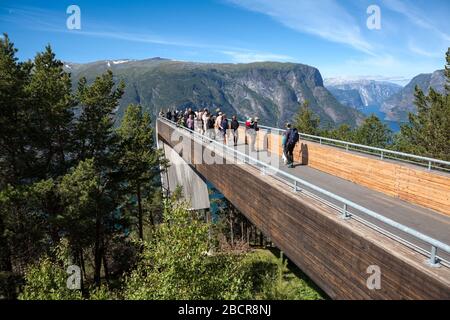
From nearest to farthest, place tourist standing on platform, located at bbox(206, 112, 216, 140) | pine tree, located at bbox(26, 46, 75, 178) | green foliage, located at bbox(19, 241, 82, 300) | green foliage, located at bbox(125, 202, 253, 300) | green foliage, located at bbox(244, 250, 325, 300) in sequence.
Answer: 1. green foliage, located at bbox(244, 250, 325, 300)
2. green foliage, located at bbox(125, 202, 253, 300)
3. green foliage, located at bbox(19, 241, 82, 300)
4. pine tree, located at bbox(26, 46, 75, 178)
5. tourist standing on platform, located at bbox(206, 112, 216, 140)

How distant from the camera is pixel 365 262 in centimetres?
588

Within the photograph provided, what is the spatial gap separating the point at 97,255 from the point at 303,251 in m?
17.8

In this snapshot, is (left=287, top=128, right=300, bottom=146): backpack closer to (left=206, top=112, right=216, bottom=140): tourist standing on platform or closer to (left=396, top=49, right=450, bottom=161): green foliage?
(left=206, top=112, right=216, bottom=140): tourist standing on platform

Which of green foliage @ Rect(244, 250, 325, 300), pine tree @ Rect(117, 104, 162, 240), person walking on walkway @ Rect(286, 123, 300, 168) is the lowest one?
green foliage @ Rect(244, 250, 325, 300)

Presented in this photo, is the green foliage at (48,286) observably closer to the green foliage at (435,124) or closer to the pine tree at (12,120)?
the pine tree at (12,120)

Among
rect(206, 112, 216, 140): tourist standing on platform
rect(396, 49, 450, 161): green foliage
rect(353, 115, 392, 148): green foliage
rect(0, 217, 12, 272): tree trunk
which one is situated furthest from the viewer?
rect(353, 115, 392, 148): green foliage

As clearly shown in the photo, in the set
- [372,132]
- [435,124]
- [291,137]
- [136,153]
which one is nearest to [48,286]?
[291,137]

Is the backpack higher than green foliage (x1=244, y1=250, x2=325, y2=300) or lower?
higher

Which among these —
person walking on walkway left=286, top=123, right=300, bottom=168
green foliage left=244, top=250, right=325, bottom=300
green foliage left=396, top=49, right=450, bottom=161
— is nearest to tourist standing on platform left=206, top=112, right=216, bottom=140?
green foliage left=244, top=250, right=325, bottom=300

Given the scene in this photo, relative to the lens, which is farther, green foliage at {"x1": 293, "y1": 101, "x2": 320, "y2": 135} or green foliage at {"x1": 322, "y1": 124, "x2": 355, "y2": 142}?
green foliage at {"x1": 322, "y1": 124, "x2": 355, "y2": 142}

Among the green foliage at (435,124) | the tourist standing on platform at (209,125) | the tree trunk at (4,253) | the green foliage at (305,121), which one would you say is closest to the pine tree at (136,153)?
the tourist standing on platform at (209,125)

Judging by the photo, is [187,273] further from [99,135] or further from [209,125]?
[209,125]
